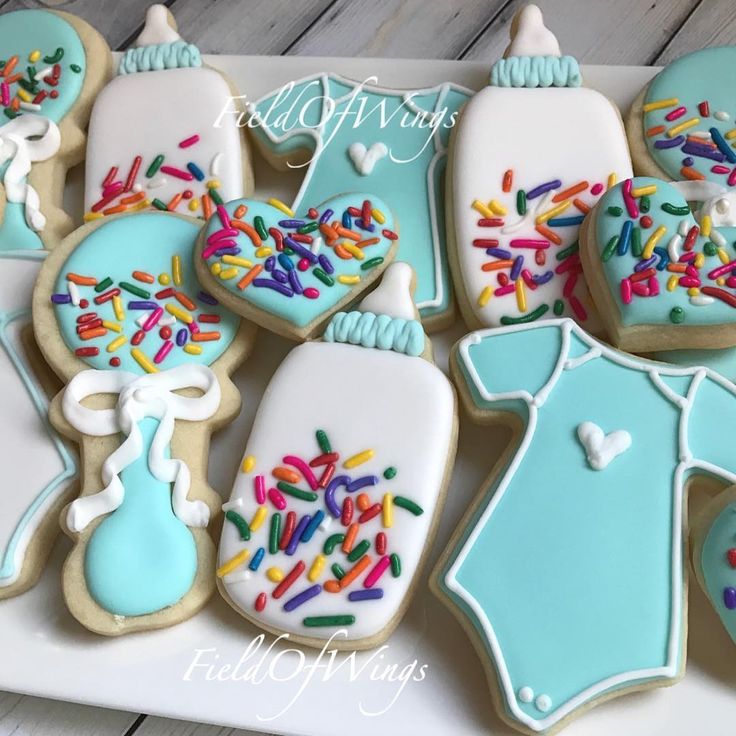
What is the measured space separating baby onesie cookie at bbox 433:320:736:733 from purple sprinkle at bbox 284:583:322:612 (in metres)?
0.16

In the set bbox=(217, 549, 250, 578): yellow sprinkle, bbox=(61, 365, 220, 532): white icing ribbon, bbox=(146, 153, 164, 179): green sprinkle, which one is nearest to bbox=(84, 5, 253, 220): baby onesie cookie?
bbox=(146, 153, 164, 179): green sprinkle

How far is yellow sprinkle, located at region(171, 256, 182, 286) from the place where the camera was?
1422mm

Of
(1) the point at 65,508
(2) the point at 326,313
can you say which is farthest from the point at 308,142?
(1) the point at 65,508

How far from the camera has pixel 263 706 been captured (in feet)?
3.96

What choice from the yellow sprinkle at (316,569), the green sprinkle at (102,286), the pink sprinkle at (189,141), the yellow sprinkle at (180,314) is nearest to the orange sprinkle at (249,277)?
the yellow sprinkle at (180,314)

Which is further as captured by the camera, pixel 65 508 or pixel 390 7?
pixel 390 7

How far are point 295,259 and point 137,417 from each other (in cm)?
34

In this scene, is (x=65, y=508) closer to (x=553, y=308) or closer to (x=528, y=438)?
(x=528, y=438)

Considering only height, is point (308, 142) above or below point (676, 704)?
above

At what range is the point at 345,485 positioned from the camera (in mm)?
1242

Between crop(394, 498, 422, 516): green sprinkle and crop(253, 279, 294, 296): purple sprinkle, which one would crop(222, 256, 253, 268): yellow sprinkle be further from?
crop(394, 498, 422, 516): green sprinkle

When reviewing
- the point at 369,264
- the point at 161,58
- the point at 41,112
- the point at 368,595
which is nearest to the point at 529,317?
the point at 369,264

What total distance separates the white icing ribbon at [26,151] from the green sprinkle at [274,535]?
689mm

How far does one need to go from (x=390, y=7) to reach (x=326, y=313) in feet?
2.89
